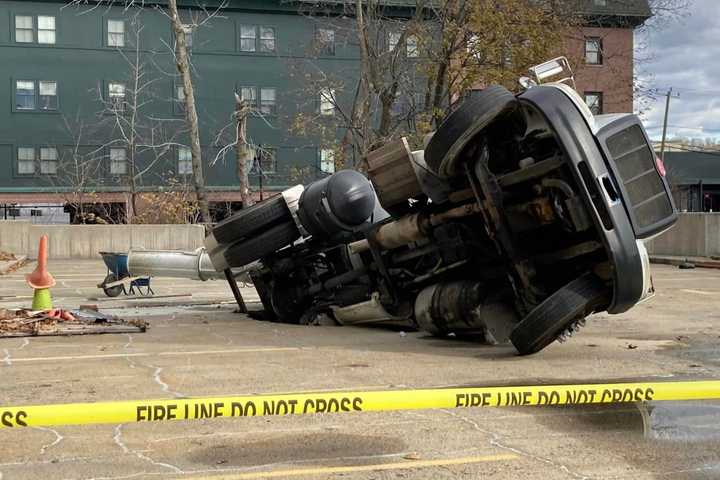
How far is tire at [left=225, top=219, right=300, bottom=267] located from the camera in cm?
1042

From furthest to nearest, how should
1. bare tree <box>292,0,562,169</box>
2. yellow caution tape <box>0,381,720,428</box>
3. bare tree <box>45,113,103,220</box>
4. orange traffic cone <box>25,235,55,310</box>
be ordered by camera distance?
1. bare tree <box>45,113,103,220</box>
2. bare tree <box>292,0,562,169</box>
3. orange traffic cone <box>25,235,55,310</box>
4. yellow caution tape <box>0,381,720,428</box>

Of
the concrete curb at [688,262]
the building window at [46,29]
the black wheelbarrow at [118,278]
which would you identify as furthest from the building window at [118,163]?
the black wheelbarrow at [118,278]

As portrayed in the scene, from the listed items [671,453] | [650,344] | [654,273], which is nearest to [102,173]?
[654,273]

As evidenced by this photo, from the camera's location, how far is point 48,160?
37.7m

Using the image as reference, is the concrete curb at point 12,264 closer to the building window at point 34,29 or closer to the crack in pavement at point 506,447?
the building window at point 34,29

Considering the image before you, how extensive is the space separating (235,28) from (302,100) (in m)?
4.52

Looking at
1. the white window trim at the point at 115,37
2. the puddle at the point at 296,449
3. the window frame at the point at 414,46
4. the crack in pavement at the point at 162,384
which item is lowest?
the crack in pavement at the point at 162,384

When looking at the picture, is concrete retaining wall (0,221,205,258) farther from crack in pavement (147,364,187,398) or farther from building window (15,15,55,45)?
crack in pavement (147,364,187,398)

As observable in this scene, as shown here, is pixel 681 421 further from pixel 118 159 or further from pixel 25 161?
pixel 25 161

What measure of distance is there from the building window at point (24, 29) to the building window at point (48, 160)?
463cm

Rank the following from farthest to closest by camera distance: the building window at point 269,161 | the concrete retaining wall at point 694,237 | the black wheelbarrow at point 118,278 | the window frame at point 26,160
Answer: the building window at point 269,161 < the window frame at point 26,160 < the concrete retaining wall at point 694,237 < the black wheelbarrow at point 118,278

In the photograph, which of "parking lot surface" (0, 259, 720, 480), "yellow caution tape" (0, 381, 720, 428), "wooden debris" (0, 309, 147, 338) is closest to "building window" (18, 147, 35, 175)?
"parking lot surface" (0, 259, 720, 480)

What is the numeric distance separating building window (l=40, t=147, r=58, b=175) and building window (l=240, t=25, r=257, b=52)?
9.33 metres

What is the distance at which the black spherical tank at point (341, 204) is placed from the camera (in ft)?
32.2
